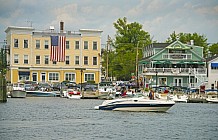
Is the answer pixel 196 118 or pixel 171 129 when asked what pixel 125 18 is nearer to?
pixel 196 118

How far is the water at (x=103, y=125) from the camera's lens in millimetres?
39688

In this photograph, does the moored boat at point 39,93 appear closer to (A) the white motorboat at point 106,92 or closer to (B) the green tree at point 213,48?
(A) the white motorboat at point 106,92

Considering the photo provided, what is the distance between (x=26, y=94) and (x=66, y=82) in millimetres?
11688

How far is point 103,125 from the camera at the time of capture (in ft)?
153

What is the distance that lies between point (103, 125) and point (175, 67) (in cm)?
6485

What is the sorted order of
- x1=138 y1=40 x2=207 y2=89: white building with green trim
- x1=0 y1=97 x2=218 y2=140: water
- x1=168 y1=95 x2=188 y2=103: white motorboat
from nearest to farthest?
1. x1=0 y1=97 x2=218 y2=140: water
2. x1=168 y1=95 x2=188 y2=103: white motorboat
3. x1=138 y1=40 x2=207 y2=89: white building with green trim

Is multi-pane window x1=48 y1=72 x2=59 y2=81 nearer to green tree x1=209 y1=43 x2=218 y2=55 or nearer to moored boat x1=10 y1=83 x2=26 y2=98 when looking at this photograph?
moored boat x1=10 y1=83 x2=26 y2=98

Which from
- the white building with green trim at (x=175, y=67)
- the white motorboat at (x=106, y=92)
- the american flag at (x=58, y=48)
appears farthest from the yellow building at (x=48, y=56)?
the white motorboat at (x=106, y=92)

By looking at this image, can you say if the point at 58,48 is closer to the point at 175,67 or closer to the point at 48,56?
the point at 48,56

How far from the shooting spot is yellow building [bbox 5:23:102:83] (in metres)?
109

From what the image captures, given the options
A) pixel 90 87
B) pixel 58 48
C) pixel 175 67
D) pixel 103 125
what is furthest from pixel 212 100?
pixel 103 125

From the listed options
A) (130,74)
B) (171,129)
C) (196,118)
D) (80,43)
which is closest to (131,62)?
(130,74)

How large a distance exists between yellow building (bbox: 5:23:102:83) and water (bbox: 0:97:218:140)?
160ft

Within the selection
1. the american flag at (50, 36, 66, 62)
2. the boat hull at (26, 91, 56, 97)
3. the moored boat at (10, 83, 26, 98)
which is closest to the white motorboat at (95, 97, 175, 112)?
the moored boat at (10, 83, 26, 98)
